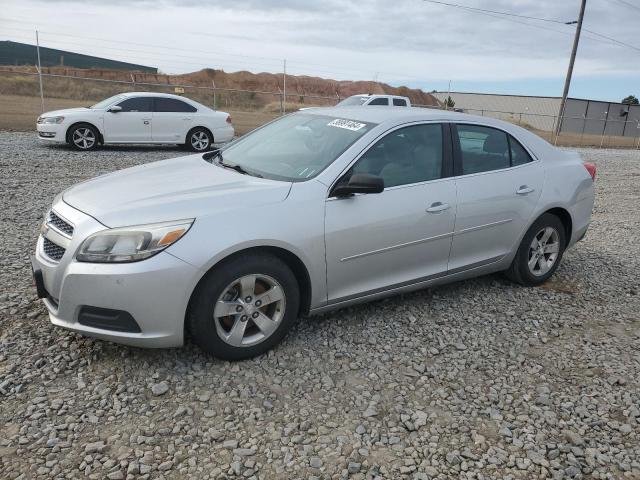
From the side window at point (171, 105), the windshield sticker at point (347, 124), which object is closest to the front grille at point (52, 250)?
the windshield sticker at point (347, 124)

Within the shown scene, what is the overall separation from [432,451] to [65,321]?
216 centimetres

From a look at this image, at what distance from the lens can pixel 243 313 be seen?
3184 millimetres

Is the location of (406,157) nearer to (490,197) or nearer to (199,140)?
(490,197)

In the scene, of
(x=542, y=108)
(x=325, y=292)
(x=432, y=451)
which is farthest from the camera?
(x=542, y=108)

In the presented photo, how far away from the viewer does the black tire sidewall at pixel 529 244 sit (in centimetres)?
463

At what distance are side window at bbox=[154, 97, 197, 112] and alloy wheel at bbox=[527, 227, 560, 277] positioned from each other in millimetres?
10525

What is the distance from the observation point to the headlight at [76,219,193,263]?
2865mm

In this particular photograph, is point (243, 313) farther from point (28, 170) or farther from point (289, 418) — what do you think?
point (28, 170)

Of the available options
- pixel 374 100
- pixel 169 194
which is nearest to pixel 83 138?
pixel 374 100

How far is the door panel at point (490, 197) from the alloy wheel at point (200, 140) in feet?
33.4

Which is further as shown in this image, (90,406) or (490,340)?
(490,340)

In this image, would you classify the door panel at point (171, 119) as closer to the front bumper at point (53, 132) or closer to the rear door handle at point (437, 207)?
the front bumper at point (53, 132)

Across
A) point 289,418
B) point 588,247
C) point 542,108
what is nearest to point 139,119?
point 588,247

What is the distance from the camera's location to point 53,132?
11750 millimetres
